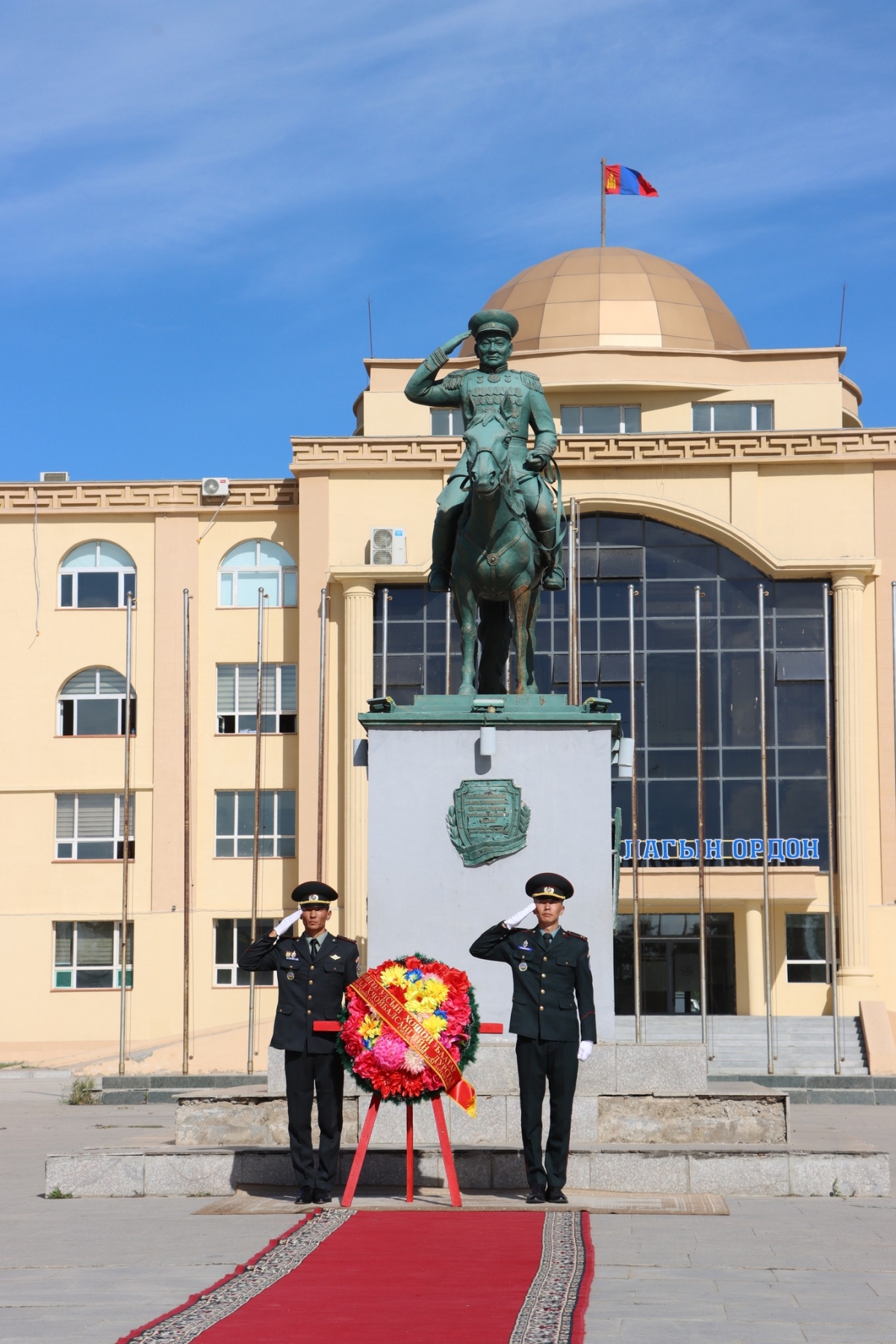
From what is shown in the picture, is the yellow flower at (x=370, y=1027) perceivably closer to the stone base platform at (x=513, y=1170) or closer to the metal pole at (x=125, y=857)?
the stone base platform at (x=513, y=1170)

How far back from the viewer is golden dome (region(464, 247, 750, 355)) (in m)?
42.0

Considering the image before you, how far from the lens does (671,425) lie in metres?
40.0

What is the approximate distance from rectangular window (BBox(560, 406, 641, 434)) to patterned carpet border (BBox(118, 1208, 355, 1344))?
31.8 meters

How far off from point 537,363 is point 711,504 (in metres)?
5.94

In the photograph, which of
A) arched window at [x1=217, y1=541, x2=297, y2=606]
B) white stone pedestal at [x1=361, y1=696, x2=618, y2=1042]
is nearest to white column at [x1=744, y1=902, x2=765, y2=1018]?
arched window at [x1=217, y1=541, x2=297, y2=606]

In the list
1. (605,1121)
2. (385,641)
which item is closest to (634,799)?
(385,641)

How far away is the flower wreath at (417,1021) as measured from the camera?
383 inches

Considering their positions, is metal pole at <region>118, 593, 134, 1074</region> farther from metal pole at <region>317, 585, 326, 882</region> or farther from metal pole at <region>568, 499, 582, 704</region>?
metal pole at <region>568, 499, 582, 704</region>

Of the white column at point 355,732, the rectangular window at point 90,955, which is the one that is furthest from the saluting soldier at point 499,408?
the rectangular window at point 90,955

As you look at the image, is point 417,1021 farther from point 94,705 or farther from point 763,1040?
point 94,705

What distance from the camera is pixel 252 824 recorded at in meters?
38.2

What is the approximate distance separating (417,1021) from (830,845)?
25.0 meters

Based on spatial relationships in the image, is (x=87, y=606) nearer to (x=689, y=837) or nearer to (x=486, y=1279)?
(x=689, y=837)

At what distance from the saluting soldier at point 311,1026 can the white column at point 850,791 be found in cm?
2611
